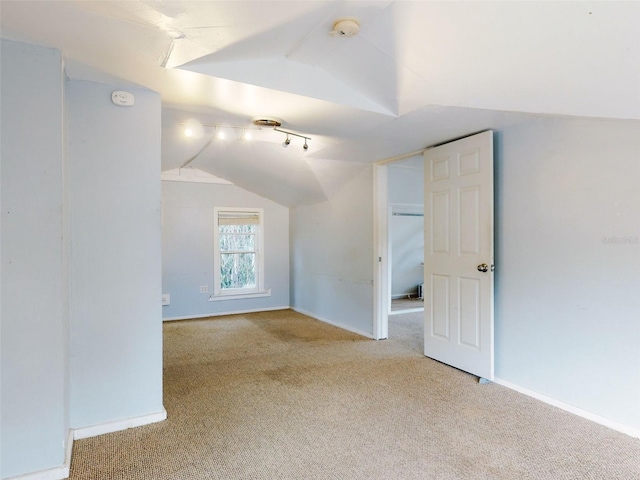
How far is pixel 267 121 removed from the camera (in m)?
2.96

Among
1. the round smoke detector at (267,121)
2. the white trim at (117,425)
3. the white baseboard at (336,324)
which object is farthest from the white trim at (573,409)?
the round smoke detector at (267,121)

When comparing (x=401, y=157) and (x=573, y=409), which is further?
(x=401, y=157)

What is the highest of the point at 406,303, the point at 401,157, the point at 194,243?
the point at 401,157

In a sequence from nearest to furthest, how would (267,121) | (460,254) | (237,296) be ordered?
(267,121) → (460,254) → (237,296)

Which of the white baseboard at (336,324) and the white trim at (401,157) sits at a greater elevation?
the white trim at (401,157)

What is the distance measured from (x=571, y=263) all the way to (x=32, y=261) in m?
3.13

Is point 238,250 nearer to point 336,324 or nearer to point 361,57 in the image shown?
point 336,324

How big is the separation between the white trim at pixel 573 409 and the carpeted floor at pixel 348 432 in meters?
0.05

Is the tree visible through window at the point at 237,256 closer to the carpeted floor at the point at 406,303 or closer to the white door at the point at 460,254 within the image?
the carpeted floor at the point at 406,303

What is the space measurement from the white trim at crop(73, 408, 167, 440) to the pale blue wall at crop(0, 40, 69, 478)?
1.14 feet

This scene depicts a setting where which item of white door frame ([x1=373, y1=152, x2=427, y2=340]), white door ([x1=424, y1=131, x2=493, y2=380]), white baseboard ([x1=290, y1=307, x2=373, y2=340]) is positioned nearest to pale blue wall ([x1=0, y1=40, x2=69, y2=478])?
white door ([x1=424, y1=131, x2=493, y2=380])

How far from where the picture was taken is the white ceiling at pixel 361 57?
64.0 inches

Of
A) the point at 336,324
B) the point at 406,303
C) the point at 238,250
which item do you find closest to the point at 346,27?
the point at 336,324

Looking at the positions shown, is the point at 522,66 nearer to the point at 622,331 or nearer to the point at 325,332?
the point at 622,331
